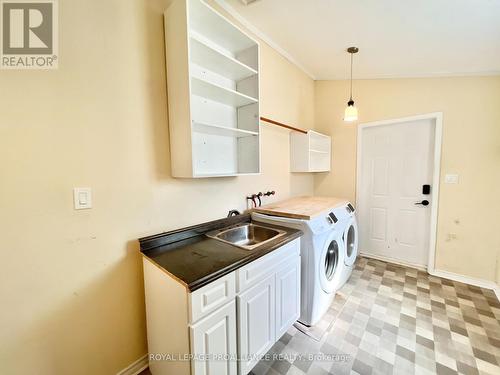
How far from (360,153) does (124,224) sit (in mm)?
3048

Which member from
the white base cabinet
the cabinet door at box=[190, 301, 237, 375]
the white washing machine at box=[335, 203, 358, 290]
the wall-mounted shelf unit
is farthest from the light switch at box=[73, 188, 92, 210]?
the wall-mounted shelf unit

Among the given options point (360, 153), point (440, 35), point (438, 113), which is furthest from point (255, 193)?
point (438, 113)

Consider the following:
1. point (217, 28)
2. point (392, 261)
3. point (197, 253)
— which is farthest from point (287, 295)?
point (392, 261)

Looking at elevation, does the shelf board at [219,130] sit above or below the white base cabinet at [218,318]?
above

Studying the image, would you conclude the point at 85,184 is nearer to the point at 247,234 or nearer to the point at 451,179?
the point at 247,234

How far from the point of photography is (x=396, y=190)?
288 cm

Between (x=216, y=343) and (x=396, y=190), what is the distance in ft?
9.56

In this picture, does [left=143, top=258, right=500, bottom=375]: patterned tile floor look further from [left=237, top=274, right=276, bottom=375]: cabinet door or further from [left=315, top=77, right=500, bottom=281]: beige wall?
[left=315, top=77, right=500, bottom=281]: beige wall

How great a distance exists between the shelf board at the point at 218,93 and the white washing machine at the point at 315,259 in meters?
1.04

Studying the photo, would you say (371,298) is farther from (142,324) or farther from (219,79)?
(219,79)

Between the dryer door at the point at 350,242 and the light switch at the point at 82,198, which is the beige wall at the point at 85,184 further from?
the dryer door at the point at 350,242

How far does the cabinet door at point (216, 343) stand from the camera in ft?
3.28

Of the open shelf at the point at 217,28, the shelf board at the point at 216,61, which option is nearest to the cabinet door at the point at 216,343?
the shelf board at the point at 216,61

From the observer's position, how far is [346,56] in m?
2.35
